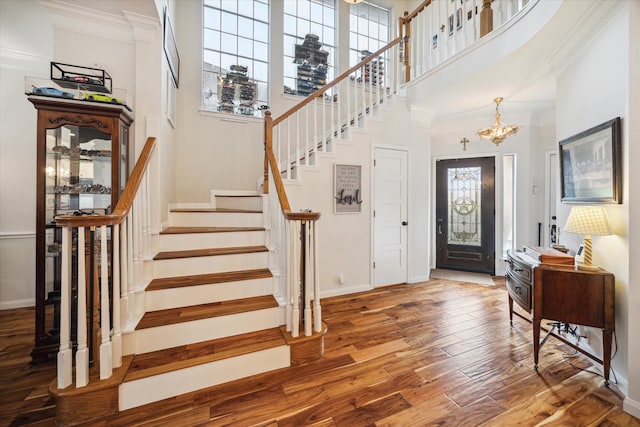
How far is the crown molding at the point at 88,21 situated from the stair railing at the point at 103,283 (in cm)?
127

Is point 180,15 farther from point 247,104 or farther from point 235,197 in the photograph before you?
point 235,197

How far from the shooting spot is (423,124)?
4.10 meters

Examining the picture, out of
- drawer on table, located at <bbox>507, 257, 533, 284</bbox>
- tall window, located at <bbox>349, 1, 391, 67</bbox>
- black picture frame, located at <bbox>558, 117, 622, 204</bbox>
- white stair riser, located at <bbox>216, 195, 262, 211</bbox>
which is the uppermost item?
tall window, located at <bbox>349, 1, 391, 67</bbox>

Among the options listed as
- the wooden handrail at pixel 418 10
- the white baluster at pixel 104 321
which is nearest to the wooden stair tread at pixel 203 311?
the white baluster at pixel 104 321

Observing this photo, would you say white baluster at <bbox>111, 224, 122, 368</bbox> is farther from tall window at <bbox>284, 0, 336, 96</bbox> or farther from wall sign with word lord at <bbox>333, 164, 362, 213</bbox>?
tall window at <bbox>284, 0, 336, 96</bbox>

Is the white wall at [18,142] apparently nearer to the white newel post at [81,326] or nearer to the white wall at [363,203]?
the white newel post at [81,326]

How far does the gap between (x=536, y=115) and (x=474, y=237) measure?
2240 mm

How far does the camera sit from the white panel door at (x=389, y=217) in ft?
12.6

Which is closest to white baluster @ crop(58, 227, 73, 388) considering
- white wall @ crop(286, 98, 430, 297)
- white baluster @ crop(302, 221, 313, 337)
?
white baluster @ crop(302, 221, 313, 337)

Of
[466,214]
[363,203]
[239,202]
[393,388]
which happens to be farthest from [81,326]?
[466,214]

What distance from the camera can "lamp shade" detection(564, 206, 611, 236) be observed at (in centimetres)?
174

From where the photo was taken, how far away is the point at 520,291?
2256 mm

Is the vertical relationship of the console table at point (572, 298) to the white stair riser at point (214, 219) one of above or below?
below

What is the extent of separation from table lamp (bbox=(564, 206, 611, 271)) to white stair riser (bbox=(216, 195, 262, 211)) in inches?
119
